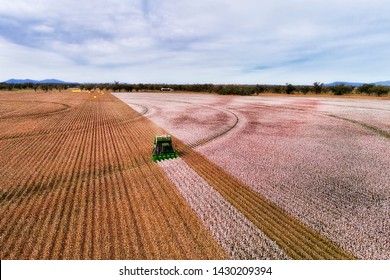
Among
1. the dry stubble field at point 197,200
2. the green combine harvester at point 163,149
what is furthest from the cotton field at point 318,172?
the green combine harvester at point 163,149

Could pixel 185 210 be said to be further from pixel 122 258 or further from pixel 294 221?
pixel 294 221

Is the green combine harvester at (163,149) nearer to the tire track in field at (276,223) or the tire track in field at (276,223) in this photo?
the tire track in field at (276,223)

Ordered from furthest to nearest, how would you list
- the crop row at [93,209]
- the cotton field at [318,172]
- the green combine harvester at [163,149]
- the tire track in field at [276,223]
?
1. the green combine harvester at [163,149]
2. the cotton field at [318,172]
3. the crop row at [93,209]
4. the tire track in field at [276,223]

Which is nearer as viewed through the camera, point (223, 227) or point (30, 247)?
point (30, 247)

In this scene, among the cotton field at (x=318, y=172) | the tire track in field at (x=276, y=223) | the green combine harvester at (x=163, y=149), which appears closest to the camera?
the tire track in field at (x=276, y=223)

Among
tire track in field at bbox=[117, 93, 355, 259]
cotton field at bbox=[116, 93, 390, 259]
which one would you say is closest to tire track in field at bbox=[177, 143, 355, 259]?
tire track in field at bbox=[117, 93, 355, 259]

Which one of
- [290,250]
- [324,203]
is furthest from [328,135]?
[290,250]

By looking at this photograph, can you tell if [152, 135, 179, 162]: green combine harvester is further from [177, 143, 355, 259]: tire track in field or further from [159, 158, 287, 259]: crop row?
[177, 143, 355, 259]: tire track in field
